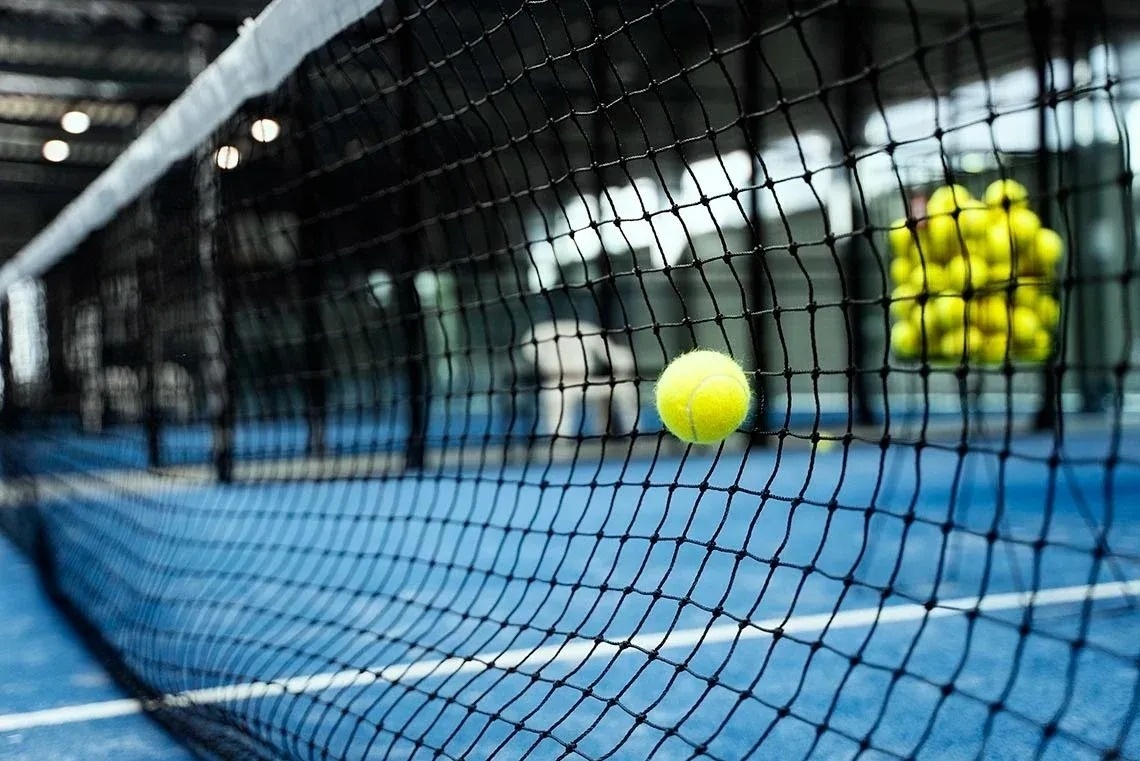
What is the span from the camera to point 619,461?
20.8 ft

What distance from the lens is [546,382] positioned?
713 cm

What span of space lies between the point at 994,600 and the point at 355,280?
8959mm

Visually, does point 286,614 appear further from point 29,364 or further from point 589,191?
point 589,191

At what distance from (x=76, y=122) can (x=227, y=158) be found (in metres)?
10.2

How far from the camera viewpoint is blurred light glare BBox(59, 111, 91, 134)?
11.2 meters

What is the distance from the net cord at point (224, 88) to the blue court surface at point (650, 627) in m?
0.85

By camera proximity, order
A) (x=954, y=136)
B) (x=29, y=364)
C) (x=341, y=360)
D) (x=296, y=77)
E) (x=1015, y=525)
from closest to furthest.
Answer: (x=296, y=77) < (x=1015, y=525) < (x=29, y=364) < (x=954, y=136) < (x=341, y=360)

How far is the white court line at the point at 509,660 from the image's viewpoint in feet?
6.22

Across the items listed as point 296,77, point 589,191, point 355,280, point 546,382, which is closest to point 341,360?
point 355,280

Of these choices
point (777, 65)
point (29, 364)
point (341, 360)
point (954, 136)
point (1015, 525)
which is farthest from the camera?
point (341, 360)

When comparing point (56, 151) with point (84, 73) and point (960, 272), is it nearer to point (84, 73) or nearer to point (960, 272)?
point (84, 73)

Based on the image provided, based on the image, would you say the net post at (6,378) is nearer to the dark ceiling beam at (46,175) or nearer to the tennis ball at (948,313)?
the tennis ball at (948,313)

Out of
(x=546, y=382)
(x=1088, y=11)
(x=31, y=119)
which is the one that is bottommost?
(x=546, y=382)

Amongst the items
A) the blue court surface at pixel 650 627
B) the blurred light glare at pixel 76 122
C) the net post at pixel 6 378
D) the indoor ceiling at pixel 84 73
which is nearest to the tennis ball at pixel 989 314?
the blue court surface at pixel 650 627
